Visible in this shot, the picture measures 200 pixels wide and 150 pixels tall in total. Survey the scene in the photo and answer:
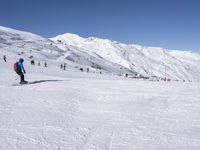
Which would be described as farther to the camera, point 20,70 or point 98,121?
point 20,70

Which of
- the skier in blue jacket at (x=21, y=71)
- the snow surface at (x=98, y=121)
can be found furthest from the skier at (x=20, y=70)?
the snow surface at (x=98, y=121)

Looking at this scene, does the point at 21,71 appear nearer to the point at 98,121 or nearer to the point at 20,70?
the point at 20,70

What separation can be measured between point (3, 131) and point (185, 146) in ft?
15.8

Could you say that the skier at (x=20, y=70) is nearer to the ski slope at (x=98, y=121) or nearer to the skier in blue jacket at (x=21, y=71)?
the skier in blue jacket at (x=21, y=71)

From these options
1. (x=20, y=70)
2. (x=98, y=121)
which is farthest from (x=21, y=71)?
(x=98, y=121)

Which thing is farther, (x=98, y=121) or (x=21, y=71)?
(x=21, y=71)

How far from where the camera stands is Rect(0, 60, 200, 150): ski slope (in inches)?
294

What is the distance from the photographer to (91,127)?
29.0 feet

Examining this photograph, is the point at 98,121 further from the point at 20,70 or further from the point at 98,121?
the point at 20,70

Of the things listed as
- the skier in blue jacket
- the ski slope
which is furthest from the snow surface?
the skier in blue jacket

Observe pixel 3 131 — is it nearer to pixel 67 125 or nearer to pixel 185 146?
pixel 67 125

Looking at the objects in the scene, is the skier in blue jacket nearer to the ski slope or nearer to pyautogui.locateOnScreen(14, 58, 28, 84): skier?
pyautogui.locateOnScreen(14, 58, 28, 84): skier

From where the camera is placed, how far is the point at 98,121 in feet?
31.7

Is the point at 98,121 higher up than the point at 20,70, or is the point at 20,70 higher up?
the point at 20,70
